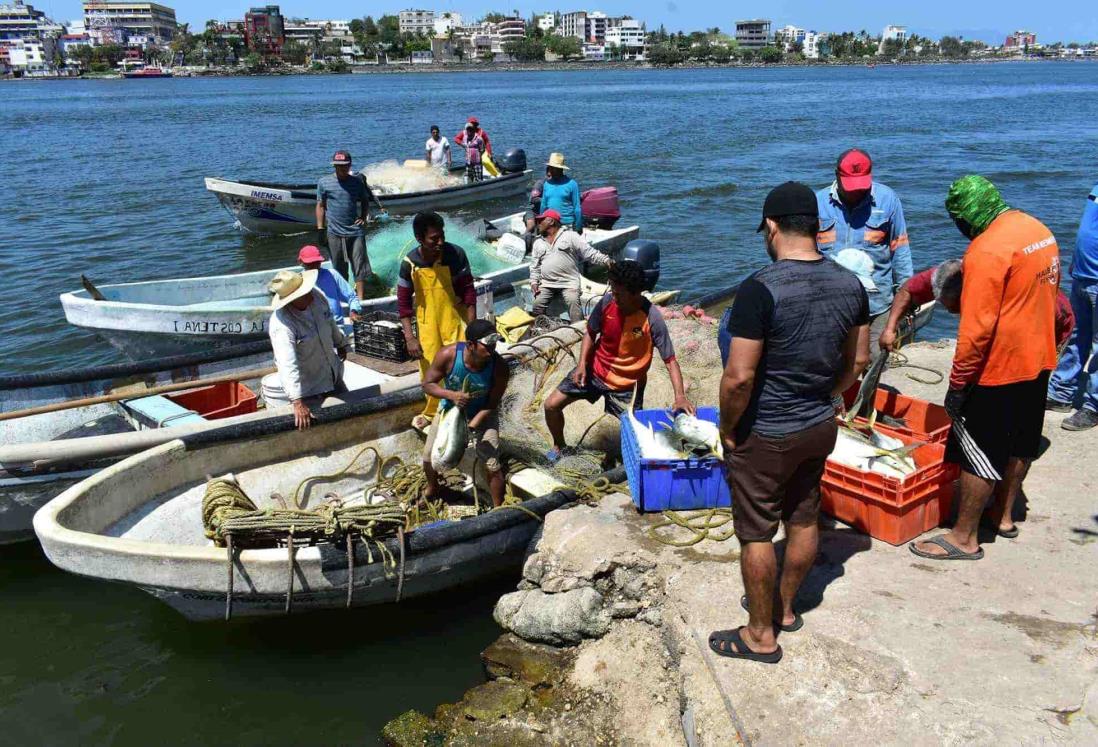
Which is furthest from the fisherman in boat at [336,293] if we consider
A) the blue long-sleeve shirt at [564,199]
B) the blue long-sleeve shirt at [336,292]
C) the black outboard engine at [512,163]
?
the black outboard engine at [512,163]

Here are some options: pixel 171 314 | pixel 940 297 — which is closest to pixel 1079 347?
pixel 940 297

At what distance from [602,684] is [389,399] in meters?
3.48

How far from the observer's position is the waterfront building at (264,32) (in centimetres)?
17262

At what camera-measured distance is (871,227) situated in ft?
19.4

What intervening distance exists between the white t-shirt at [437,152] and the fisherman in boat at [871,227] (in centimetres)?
1842

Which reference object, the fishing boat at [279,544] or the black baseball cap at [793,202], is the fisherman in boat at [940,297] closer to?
the black baseball cap at [793,202]

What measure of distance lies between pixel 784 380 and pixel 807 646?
1.38 meters

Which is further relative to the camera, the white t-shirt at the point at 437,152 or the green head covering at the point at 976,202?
the white t-shirt at the point at 437,152

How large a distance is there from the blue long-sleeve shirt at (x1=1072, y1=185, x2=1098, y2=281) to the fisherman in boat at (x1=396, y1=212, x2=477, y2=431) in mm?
4692

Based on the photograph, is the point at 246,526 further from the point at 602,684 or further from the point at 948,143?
the point at 948,143

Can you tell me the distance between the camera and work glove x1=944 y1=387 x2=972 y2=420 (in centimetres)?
440

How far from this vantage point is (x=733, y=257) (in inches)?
745

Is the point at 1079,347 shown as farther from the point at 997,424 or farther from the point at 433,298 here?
the point at 433,298

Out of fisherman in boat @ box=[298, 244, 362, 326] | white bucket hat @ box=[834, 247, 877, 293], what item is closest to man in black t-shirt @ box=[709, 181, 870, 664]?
white bucket hat @ box=[834, 247, 877, 293]
